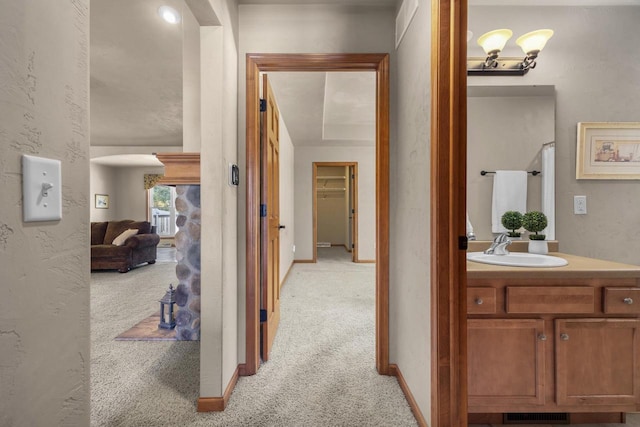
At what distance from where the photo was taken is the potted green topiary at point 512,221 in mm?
1864

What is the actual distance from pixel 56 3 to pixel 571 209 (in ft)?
8.48

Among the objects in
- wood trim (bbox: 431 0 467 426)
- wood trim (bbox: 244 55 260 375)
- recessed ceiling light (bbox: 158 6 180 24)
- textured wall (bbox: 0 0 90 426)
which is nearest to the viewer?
textured wall (bbox: 0 0 90 426)

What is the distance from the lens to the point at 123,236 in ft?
16.9

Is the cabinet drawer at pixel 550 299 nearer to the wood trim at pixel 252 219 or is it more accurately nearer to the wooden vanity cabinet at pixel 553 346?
the wooden vanity cabinet at pixel 553 346

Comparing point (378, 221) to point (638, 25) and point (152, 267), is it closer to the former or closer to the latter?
point (638, 25)

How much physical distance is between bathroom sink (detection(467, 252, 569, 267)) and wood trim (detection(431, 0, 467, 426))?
17.2 inches

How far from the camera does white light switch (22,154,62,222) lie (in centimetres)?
48

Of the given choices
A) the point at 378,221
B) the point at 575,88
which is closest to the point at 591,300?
the point at 378,221

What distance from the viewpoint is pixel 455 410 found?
1.21 m

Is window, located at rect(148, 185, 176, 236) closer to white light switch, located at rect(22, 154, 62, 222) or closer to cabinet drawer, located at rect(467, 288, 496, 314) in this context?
cabinet drawer, located at rect(467, 288, 496, 314)

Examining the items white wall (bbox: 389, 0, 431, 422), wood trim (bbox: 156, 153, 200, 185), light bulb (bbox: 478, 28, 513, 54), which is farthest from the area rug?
light bulb (bbox: 478, 28, 513, 54)

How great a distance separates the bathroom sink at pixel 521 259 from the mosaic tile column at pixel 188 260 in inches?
75.7

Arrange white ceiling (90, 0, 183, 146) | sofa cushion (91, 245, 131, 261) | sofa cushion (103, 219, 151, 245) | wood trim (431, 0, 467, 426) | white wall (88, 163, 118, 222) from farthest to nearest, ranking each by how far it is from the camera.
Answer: white wall (88, 163, 118, 222)
sofa cushion (103, 219, 151, 245)
sofa cushion (91, 245, 131, 261)
white ceiling (90, 0, 183, 146)
wood trim (431, 0, 467, 426)

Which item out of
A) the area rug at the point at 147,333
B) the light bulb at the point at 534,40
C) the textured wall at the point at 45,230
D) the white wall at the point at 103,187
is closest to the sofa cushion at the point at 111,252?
the area rug at the point at 147,333
